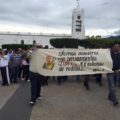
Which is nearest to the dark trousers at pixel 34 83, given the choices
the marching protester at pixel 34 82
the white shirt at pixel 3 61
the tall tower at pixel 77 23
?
the marching protester at pixel 34 82

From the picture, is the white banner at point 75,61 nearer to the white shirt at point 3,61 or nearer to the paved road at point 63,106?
the paved road at point 63,106

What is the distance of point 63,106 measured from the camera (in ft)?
42.4

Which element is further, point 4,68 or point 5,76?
point 4,68

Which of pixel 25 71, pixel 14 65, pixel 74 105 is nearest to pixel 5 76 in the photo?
pixel 14 65

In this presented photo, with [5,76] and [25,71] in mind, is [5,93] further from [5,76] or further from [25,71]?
[25,71]

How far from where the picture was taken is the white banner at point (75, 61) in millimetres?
14438

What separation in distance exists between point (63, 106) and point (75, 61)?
7.77 ft

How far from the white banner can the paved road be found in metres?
0.89

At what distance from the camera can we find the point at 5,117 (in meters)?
11.2

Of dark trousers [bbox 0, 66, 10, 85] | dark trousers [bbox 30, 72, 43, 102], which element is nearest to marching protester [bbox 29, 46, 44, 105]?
dark trousers [bbox 30, 72, 43, 102]

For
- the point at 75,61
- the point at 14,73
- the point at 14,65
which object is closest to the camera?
the point at 75,61

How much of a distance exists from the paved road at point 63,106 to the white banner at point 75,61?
34.9 inches

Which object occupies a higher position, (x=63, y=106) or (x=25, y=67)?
(x=25, y=67)

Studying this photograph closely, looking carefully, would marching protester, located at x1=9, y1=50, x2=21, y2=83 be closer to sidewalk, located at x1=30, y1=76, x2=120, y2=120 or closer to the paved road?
the paved road
